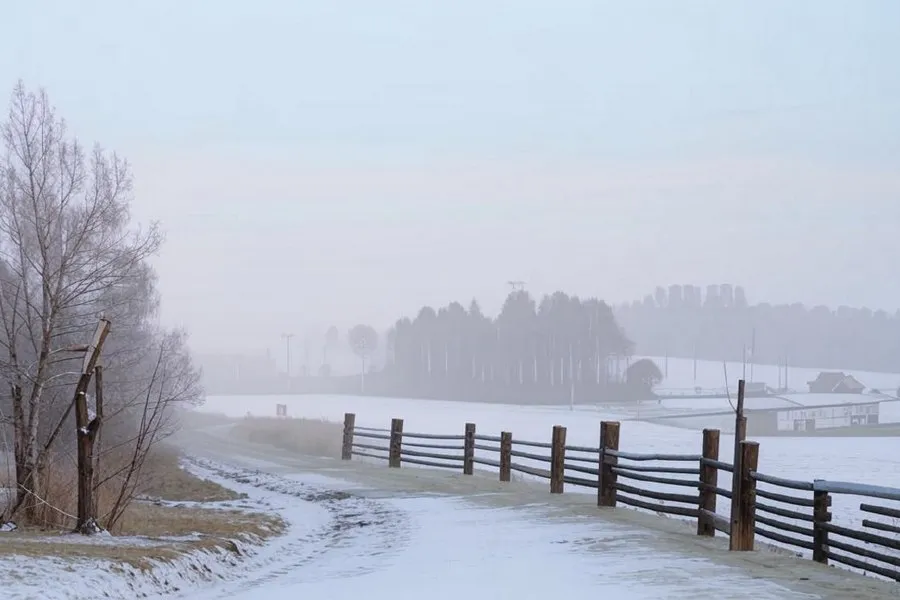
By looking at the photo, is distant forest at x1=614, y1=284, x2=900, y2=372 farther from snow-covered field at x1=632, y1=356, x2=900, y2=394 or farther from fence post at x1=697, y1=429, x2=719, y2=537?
fence post at x1=697, y1=429, x2=719, y2=537

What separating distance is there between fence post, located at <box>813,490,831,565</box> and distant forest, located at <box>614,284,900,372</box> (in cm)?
15387

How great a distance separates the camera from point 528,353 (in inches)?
4956

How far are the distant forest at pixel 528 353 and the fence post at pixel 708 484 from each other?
10247 centimetres

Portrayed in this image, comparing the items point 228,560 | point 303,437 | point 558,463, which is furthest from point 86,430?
point 303,437

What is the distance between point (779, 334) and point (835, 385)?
65173 millimetres

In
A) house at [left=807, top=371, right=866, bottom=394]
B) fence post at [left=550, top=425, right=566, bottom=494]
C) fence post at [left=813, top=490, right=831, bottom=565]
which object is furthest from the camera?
house at [left=807, top=371, right=866, bottom=394]

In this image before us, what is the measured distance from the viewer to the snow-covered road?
10269 mm

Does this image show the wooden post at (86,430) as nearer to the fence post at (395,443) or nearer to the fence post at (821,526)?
the fence post at (821,526)

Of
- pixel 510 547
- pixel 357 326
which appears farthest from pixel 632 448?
pixel 357 326

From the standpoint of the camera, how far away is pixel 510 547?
523 inches

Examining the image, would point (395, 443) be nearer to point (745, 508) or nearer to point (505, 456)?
point (505, 456)

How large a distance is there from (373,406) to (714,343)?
79.7 meters

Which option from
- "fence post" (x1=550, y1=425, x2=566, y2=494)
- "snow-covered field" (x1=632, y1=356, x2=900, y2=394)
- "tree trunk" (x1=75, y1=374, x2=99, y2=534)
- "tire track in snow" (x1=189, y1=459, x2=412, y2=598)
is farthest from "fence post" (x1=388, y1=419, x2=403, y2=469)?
"snow-covered field" (x1=632, y1=356, x2=900, y2=394)

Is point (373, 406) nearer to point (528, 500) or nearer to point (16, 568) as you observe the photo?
point (528, 500)
